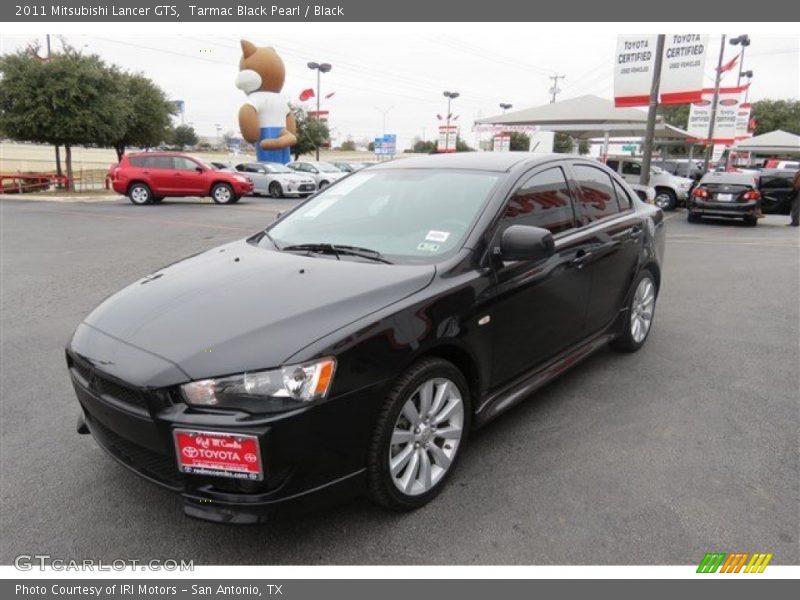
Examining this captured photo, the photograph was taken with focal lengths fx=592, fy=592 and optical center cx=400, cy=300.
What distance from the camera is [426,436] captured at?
2861 millimetres

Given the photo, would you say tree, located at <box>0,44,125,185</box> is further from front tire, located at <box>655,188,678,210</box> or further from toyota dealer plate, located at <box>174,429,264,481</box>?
toyota dealer plate, located at <box>174,429,264,481</box>

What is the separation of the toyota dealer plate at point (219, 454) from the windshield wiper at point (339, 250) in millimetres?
1239

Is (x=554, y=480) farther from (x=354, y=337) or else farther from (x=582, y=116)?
(x=582, y=116)

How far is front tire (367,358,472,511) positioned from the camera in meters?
2.59

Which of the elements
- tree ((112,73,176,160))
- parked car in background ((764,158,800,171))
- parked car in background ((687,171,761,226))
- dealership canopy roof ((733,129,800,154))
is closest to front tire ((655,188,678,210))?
parked car in background ((687,171,761,226))

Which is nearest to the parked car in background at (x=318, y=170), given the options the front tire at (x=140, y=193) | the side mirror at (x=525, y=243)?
the front tire at (x=140, y=193)

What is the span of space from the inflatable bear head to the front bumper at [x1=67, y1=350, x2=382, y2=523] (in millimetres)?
27821

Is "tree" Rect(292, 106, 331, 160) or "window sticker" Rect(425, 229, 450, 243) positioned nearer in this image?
"window sticker" Rect(425, 229, 450, 243)

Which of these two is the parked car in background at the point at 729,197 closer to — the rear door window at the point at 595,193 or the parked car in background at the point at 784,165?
the rear door window at the point at 595,193

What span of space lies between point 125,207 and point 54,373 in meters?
15.0

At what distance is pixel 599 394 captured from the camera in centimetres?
424

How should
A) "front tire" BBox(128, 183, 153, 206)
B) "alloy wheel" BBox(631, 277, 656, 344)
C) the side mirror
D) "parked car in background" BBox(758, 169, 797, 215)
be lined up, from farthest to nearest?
1. "front tire" BBox(128, 183, 153, 206)
2. "parked car in background" BBox(758, 169, 797, 215)
3. "alloy wheel" BBox(631, 277, 656, 344)
4. the side mirror

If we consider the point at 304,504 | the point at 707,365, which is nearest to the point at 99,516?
the point at 304,504
